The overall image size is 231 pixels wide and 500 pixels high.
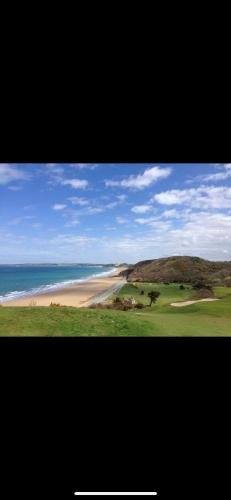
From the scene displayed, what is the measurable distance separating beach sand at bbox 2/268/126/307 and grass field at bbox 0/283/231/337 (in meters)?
0.10

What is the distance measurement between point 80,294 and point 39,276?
562 millimetres

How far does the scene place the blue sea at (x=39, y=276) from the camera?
13.0 feet

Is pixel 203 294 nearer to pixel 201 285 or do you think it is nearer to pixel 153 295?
pixel 201 285

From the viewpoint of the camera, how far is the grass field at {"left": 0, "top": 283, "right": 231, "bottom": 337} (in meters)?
4.09

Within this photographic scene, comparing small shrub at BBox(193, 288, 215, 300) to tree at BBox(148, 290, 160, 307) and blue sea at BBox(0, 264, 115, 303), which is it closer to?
tree at BBox(148, 290, 160, 307)

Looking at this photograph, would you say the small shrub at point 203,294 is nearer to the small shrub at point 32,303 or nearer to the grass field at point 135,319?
the grass field at point 135,319

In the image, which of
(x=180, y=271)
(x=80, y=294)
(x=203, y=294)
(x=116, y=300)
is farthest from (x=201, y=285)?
(x=80, y=294)

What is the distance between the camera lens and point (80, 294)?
427 centimetres
